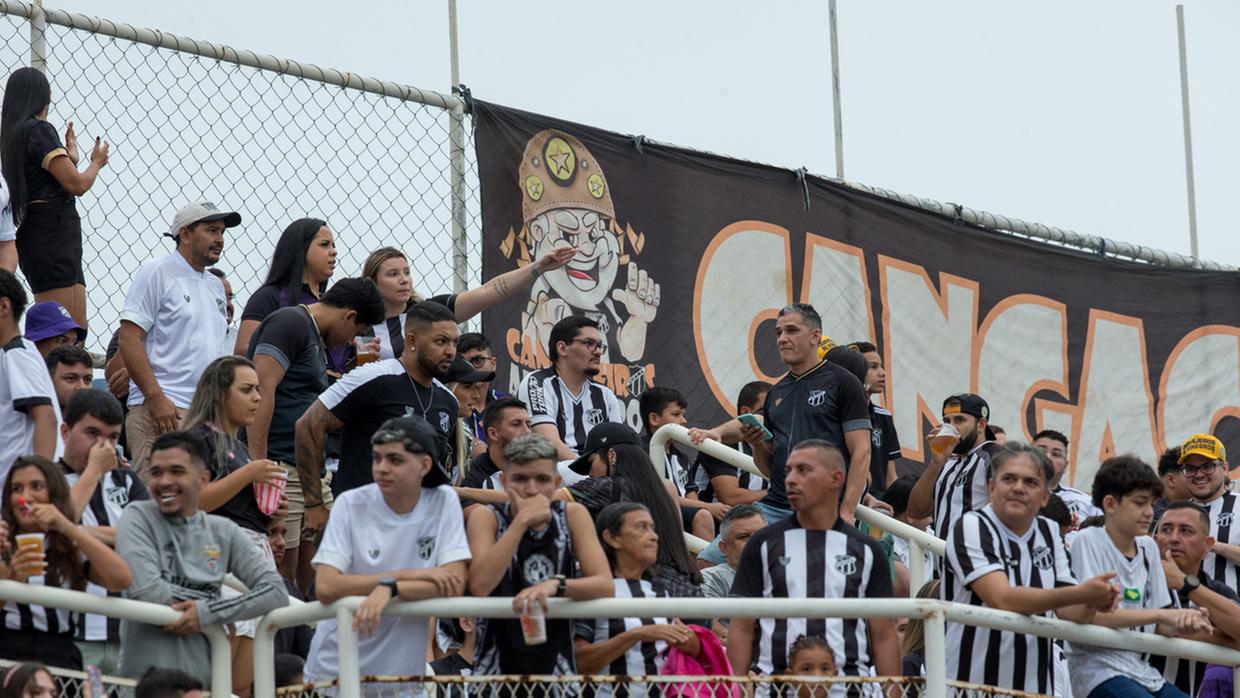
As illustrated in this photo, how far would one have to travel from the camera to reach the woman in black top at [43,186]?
27.7ft

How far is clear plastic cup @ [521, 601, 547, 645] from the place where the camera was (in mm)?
5875

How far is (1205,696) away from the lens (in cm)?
763

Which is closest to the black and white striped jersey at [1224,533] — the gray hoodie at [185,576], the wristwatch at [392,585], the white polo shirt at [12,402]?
the wristwatch at [392,585]

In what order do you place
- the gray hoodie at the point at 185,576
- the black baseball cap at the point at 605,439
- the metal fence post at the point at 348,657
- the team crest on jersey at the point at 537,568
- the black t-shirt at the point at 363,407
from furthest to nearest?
the black baseball cap at the point at 605,439, the black t-shirt at the point at 363,407, the team crest on jersey at the point at 537,568, the gray hoodie at the point at 185,576, the metal fence post at the point at 348,657

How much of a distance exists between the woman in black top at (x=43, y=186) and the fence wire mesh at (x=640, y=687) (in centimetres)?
319

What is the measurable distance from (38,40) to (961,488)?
4.81 meters

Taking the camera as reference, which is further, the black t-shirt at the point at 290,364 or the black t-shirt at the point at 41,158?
the black t-shirt at the point at 41,158

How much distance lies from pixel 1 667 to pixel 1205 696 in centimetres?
460

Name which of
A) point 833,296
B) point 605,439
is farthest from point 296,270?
point 833,296

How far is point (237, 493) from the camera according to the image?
7.05 meters

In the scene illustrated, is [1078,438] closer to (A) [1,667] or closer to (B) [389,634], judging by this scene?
(B) [389,634]

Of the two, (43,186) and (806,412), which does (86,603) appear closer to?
(43,186)

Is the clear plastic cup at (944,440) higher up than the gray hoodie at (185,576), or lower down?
higher up

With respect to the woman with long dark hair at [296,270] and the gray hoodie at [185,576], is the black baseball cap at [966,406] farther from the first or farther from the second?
the gray hoodie at [185,576]
